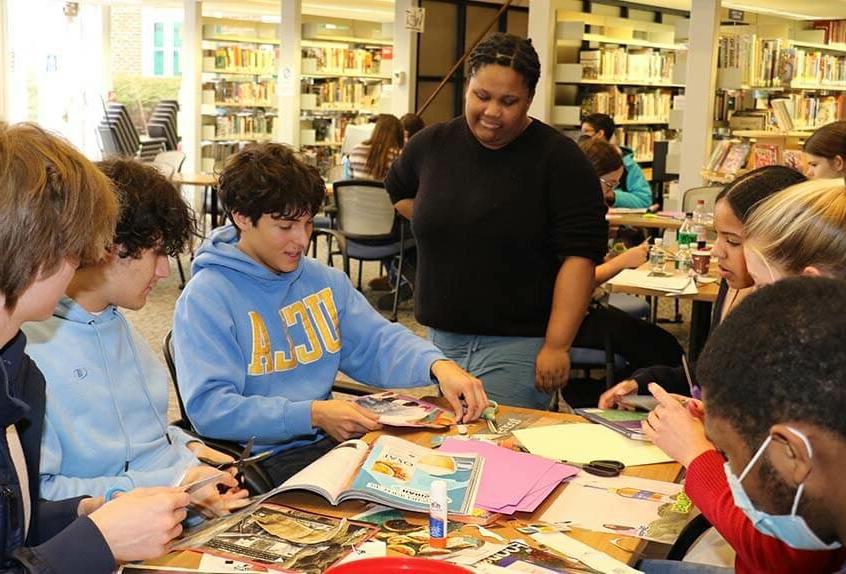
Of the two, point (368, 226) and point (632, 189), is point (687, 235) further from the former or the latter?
point (368, 226)

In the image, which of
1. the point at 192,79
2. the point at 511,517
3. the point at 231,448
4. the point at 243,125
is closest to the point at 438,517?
the point at 511,517

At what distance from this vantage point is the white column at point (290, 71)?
11172 millimetres

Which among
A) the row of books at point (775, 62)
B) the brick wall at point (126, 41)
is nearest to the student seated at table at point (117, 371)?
the row of books at point (775, 62)

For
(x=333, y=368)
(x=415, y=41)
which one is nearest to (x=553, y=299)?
(x=333, y=368)

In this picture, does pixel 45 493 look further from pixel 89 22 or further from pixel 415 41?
pixel 89 22

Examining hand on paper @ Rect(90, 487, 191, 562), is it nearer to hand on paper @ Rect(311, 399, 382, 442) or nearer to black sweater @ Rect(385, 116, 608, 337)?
hand on paper @ Rect(311, 399, 382, 442)

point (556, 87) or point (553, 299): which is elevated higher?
point (556, 87)

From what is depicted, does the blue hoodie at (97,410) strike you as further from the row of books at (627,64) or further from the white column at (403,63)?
the white column at (403,63)

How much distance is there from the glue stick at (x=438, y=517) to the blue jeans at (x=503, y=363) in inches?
49.5

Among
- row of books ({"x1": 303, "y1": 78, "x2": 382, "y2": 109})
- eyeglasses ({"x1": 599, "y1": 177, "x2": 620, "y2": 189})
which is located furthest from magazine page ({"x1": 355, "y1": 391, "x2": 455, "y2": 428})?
row of books ({"x1": 303, "y1": 78, "x2": 382, "y2": 109})

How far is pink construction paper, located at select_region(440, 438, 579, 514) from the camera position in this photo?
6.29ft

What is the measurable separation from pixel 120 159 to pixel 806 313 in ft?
4.97

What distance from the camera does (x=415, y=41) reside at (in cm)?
1070

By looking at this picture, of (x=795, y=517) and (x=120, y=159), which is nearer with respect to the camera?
(x=795, y=517)
